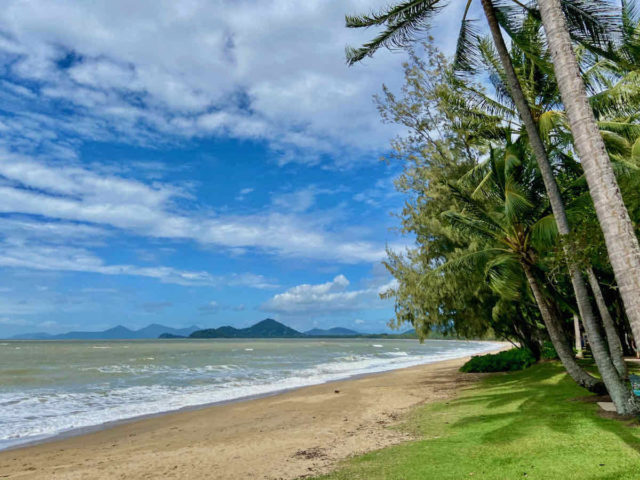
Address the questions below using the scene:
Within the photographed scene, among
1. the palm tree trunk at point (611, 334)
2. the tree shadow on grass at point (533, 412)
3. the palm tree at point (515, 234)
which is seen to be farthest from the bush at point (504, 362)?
the palm tree trunk at point (611, 334)

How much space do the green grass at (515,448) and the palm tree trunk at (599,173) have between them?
1891 millimetres

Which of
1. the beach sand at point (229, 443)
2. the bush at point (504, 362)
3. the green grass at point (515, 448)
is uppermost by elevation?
the bush at point (504, 362)

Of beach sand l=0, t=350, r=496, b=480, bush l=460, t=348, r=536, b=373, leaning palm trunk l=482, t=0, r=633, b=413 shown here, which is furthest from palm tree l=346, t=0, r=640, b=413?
bush l=460, t=348, r=536, b=373

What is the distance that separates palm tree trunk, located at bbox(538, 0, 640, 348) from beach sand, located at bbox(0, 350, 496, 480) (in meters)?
5.11

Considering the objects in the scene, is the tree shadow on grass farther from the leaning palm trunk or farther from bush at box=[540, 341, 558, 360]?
bush at box=[540, 341, 558, 360]

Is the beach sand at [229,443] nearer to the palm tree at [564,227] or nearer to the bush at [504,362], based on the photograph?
the palm tree at [564,227]

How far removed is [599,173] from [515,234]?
19.6 feet

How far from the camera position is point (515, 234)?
1135 centimetres

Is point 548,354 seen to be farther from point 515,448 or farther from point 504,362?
point 515,448

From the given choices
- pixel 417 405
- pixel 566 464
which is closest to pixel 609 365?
pixel 566 464

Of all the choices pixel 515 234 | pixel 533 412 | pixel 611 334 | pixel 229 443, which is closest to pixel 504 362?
pixel 515 234

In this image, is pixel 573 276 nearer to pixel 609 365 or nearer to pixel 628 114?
pixel 609 365

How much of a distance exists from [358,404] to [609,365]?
8186 mm

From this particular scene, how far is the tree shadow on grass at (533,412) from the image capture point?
7254 millimetres
